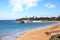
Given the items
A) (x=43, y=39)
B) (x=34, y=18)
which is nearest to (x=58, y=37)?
(x=43, y=39)

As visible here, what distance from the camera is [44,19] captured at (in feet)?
270

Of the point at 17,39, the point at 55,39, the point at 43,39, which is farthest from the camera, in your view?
the point at 17,39

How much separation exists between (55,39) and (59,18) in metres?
71.6

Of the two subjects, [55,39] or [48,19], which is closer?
[55,39]

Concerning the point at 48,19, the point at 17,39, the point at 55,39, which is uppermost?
the point at 55,39

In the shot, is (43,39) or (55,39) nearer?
(55,39)

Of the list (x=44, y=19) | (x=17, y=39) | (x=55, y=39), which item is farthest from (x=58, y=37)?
(x=44, y=19)

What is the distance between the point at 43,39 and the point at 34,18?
217 feet

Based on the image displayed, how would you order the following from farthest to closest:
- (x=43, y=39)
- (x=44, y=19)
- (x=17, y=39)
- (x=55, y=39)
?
(x=44, y=19) < (x=17, y=39) < (x=43, y=39) < (x=55, y=39)

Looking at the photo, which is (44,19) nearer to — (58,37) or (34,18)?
(34,18)

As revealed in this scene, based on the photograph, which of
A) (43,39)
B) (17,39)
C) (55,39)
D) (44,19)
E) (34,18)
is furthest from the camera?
(44,19)

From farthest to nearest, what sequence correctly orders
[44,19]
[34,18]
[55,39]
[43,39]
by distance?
[44,19] → [34,18] → [43,39] → [55,39]

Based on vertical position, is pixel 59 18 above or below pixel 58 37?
below

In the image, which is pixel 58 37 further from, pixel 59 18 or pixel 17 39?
pixel 59 18
